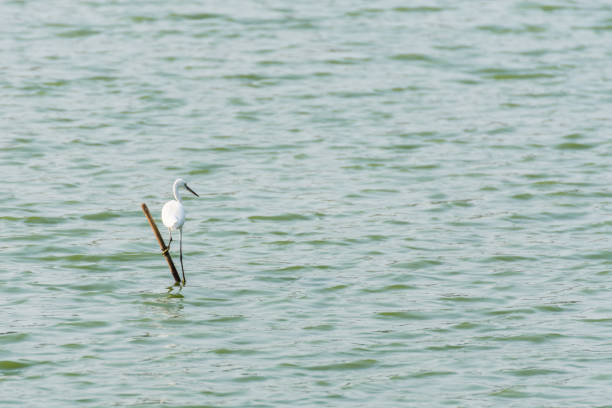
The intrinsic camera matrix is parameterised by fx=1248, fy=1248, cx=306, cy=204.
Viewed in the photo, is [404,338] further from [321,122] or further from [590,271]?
[321,122]

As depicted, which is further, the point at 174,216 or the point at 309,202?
the point at 309,202

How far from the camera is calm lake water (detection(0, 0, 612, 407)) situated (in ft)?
44.2

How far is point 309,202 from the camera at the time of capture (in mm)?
19094

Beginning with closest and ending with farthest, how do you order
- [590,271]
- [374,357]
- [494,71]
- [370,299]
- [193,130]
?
[374,357], [370,299], [590,271], [193,130], [494,71]

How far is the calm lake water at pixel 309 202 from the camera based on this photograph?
44.2 feet

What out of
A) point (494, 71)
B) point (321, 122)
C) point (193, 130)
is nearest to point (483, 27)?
point (494, 71)

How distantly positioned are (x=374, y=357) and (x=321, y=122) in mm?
9890

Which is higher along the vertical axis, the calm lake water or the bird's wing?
the bird's wing

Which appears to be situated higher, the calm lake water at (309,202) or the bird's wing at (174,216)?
the bird's wing at (174,216)

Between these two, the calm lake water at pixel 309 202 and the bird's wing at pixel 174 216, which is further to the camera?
the bird's wing at pixel 174 216

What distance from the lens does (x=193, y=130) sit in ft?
73.6

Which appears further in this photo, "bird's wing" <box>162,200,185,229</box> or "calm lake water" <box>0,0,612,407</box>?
"bird's wing" <box>162,200,185,229</box>

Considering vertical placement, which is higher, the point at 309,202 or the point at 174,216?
the point at 174,216

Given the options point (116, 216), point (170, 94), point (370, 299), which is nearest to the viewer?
point (370, 299)
